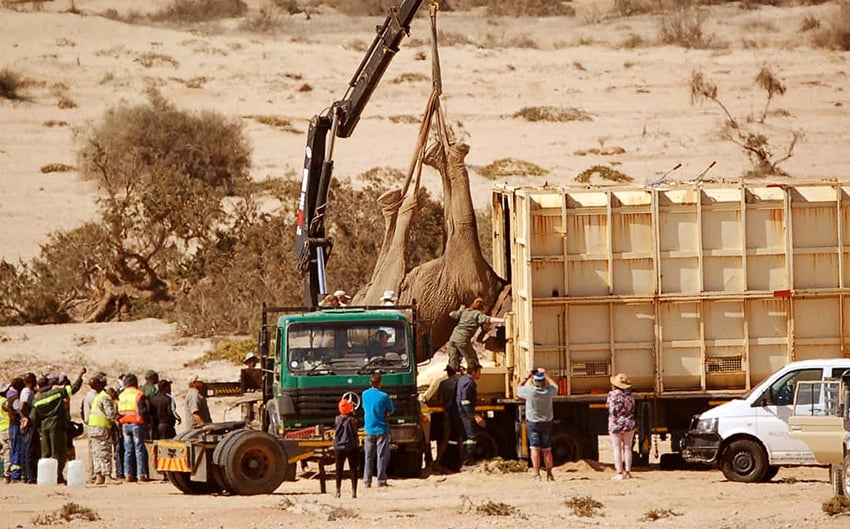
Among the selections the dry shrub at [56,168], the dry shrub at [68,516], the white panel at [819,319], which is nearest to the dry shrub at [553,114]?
the dry shrub at [56,168]

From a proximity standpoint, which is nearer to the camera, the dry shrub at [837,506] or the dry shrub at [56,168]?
the dry shrub at [837,506]

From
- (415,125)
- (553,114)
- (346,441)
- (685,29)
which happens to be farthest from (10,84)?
(346,441)

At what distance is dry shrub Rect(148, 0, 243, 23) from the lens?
69250 millimetres

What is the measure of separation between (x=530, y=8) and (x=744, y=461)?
5326 centimetres

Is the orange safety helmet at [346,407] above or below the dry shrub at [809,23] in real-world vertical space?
below

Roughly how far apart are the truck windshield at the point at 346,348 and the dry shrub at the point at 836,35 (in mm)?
41781

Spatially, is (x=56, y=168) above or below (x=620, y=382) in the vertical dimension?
above

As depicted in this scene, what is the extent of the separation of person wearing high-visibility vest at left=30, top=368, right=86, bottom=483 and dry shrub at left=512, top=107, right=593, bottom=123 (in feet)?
97.3

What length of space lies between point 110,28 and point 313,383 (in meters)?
43.1

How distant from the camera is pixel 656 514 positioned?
A: 1634 cm

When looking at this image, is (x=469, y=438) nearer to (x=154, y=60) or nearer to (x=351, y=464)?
(x=351, y=464)

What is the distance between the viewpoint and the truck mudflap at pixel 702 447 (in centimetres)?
1941

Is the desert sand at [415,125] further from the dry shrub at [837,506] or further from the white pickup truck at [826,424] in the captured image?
the white pickup truck at [826,424]

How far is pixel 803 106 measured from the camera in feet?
163
